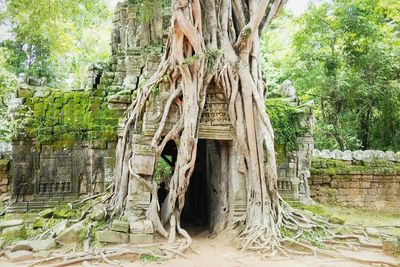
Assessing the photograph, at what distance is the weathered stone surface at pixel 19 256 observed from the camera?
183 inches

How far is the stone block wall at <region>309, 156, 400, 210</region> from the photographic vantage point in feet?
29.2

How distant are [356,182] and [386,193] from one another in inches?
33.0

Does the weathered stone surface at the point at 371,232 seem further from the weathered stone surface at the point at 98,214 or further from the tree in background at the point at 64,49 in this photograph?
the tree in background at the point at 64,49

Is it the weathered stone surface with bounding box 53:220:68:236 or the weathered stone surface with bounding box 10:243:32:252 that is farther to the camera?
the weathered stone surface with bounding box 53:220:68:236

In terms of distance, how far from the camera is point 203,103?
6.27 meters

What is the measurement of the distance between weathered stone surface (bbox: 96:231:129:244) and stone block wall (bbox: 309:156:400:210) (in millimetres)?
5296

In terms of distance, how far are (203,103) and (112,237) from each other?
107 inches

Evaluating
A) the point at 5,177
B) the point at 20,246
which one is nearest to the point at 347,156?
the point at 20,246

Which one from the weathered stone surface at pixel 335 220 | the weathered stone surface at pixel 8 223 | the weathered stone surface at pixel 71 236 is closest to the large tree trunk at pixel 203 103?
the weathered stone surface at pixel 71 236

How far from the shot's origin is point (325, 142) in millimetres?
12352

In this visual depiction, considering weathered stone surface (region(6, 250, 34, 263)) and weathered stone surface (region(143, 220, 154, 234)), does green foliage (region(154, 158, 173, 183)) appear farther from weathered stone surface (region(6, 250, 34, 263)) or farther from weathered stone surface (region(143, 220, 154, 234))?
weathered stone surface (region(6, 250, 34, 263))

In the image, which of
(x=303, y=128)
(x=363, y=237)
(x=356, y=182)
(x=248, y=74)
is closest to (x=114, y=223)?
(x=248, y=74)

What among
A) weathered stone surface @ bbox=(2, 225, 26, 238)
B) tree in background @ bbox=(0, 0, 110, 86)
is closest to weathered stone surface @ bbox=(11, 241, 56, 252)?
weathered stone surface @ bbox=(2, 225, 26, 238)

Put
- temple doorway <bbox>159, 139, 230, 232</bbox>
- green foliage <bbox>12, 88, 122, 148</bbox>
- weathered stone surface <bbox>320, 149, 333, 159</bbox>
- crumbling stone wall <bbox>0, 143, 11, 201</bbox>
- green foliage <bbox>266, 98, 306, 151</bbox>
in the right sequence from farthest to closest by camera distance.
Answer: weathered stone surface <bbox>320, 149, 333, 159</bbox> → crumbling stone wall <bbox>0, 143, 11, 201</bbox> → green foliage <bbox>266, 98, 306, 151</bbox> → green foliage <bbox>12, 88, 122, 148</bbox> → temple doorway <bbox>159, 139, 230, 232</bbox>
